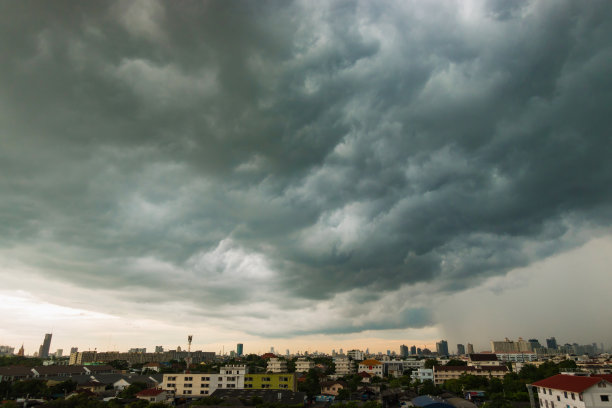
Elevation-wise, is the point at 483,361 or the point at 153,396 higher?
the point at 483,361

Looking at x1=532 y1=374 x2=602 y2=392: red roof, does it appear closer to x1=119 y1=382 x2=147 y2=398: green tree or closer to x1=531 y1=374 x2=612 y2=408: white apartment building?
x1=531 y1=374 x2=612 y2=408: white apartment building

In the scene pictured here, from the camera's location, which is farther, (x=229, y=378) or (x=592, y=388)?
(x=229, y=378)

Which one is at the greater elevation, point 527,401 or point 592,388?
point 592,388

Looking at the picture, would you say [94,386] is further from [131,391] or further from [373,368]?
[373,368]

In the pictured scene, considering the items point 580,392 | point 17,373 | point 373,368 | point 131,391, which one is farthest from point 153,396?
point 373,368

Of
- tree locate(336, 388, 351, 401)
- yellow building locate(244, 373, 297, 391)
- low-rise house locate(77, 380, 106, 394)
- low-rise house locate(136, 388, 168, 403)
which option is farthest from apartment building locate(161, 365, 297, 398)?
low-rise house locate(77, 380, 106, 394)

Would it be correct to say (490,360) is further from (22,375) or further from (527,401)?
(22,375)

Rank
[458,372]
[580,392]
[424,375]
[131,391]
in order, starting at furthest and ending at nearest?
[424,375] → [458,372] → [131,391] → [580,392]

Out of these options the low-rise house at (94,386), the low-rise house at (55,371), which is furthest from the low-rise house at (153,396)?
the low-rise house at (55,371)

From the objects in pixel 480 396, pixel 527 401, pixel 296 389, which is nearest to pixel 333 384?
pixel 296 389
